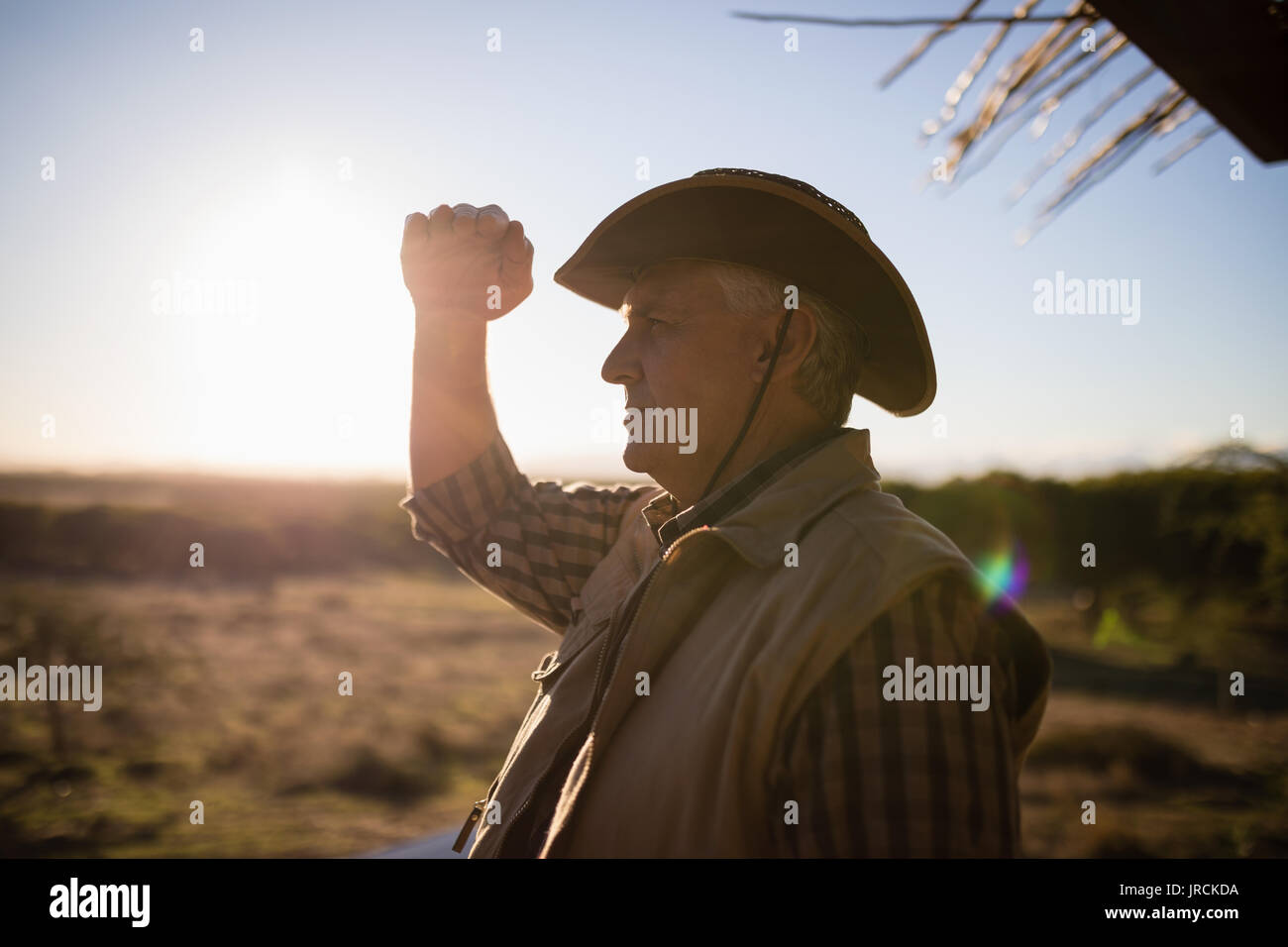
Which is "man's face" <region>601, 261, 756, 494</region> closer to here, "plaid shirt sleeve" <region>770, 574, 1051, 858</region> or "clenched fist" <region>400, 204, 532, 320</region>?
"clenched fist" <region>400, 204, 532, 320</region>

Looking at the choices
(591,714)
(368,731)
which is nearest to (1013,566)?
(368,731)

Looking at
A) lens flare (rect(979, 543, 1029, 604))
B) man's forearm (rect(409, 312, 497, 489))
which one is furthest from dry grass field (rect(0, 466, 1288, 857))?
man's forearm (rect(409, 312, 497, 489))

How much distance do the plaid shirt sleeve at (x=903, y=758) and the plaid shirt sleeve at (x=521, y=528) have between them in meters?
1.12

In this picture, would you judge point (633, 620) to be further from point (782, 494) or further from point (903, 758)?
point (903, 758)

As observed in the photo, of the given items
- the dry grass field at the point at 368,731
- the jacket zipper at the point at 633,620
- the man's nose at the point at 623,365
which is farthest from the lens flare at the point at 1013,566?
the jacket zipper at the point at 633,620

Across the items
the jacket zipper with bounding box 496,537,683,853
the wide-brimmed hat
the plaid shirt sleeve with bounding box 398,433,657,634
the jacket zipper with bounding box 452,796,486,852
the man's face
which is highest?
the wide-brimmed hat

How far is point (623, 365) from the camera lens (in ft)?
Answer: 6.56

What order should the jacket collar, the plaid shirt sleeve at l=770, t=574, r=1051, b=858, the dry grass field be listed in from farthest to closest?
the dry grass field
the jacket collar
the plaid shirt sleeve at l=770, t=574, r=1051, b=858

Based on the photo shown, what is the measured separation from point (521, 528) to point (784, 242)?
112 centimetres

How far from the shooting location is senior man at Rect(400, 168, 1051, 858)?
1223 mm

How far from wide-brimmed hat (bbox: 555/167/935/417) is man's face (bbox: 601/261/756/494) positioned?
0.10 meters

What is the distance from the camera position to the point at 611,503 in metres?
2.34

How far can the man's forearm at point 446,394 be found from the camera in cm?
226

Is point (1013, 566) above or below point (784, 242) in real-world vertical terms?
below
